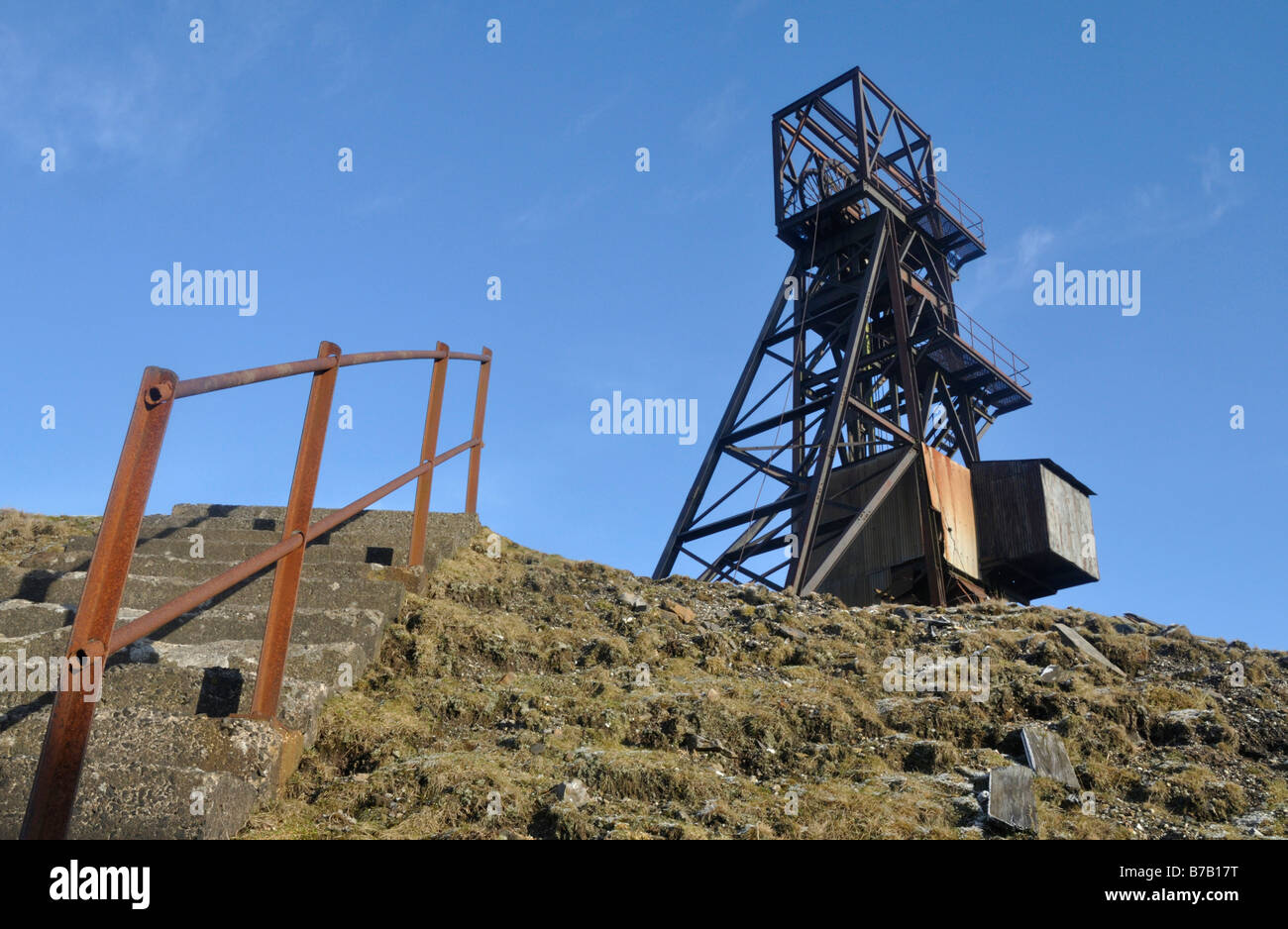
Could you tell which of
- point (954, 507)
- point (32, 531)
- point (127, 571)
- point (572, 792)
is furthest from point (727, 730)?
point (954, 507)

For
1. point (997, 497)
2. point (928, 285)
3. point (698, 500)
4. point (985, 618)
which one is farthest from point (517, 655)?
point (928, 285)

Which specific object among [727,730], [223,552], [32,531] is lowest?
[727,730]

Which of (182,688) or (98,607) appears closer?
(98,607)

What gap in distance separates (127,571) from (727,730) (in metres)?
3.15

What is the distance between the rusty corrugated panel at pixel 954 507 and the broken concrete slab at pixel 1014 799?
12170mm

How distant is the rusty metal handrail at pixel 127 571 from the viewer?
278 cm

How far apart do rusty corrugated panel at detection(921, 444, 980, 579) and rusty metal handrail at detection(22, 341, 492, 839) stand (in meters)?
12.9

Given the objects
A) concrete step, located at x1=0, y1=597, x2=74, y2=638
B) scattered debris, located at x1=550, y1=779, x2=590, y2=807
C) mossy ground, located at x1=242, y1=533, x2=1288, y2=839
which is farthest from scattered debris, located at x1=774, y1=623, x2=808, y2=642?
concrete step, located at x1=0, y1=597, x2=74, y2=638

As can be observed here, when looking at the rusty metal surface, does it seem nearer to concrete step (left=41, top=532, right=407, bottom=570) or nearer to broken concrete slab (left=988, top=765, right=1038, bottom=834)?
concrete step (left=41, top=532, right=407, bottom=570)

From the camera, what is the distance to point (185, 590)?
5.81 meters

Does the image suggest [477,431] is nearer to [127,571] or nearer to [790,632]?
[790,632]

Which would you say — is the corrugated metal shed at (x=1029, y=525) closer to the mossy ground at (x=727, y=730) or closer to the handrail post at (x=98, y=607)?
the mossy ground at (x=727, y=730)

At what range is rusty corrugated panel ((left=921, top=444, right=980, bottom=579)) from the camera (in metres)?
16.5
